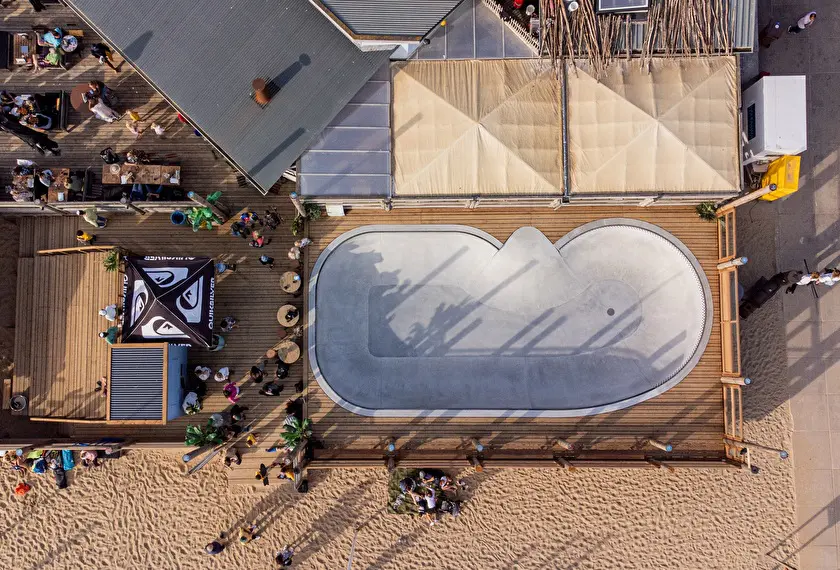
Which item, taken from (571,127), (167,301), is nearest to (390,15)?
(571,127)

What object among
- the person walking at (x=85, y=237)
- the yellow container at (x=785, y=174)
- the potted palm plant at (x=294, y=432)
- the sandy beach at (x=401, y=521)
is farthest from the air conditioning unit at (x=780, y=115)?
the person walking at (x=85, y=237)

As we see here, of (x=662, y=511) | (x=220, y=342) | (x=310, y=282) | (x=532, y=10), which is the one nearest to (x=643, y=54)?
(x=532, y=10)

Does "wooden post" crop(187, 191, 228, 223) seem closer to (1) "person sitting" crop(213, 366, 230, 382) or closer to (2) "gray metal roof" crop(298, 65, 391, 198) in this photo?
(2) "gray metal roof" crop(298, 65, 391, 198)

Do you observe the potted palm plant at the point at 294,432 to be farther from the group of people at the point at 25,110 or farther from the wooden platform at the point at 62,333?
the group of people at the point at 25,110

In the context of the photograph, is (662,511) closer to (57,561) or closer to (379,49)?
(379,49)

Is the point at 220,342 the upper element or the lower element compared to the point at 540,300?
lower

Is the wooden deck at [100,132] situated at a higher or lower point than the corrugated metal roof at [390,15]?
lower
